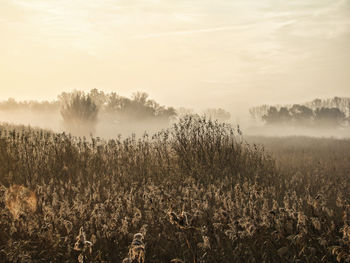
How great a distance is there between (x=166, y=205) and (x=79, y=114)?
19.1 m

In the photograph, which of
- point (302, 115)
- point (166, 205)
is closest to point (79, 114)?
point (166, 205)

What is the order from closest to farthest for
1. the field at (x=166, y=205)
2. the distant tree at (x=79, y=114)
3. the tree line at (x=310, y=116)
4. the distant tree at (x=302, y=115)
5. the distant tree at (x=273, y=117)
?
1. the field at (x=166, y=205)
2. the distant tree at (x=79, y=114)
3. the tree line at (x=310, y=116)
4. the distant tree at (x=302, y=115)
5. the distant tree at (x=273, y=117)

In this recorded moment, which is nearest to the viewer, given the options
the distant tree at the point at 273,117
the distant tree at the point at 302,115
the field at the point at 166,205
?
the field at the point at 166,205

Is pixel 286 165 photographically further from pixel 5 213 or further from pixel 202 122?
pixel 5 213

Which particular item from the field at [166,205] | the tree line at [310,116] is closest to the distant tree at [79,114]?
the field at [166,205]

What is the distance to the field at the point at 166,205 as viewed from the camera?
3207mm

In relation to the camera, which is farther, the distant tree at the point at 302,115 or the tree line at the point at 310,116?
the distant tree at the point at 302,115

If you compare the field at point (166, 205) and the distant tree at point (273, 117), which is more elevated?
the distant tree at point (273, 117)

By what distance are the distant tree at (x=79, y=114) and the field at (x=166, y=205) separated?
48.3 feet

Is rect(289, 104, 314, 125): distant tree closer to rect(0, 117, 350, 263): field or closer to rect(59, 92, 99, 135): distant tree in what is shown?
rect(59, 92, 99, 135): distant tree

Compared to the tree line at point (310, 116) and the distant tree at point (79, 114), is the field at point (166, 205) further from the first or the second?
the tree line at point (310, 116)

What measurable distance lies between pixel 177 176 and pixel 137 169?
0.91 meters

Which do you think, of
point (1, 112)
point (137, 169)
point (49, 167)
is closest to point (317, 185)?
point (137, 169)

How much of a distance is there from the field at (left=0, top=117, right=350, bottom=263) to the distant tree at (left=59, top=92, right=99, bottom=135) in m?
14.7
